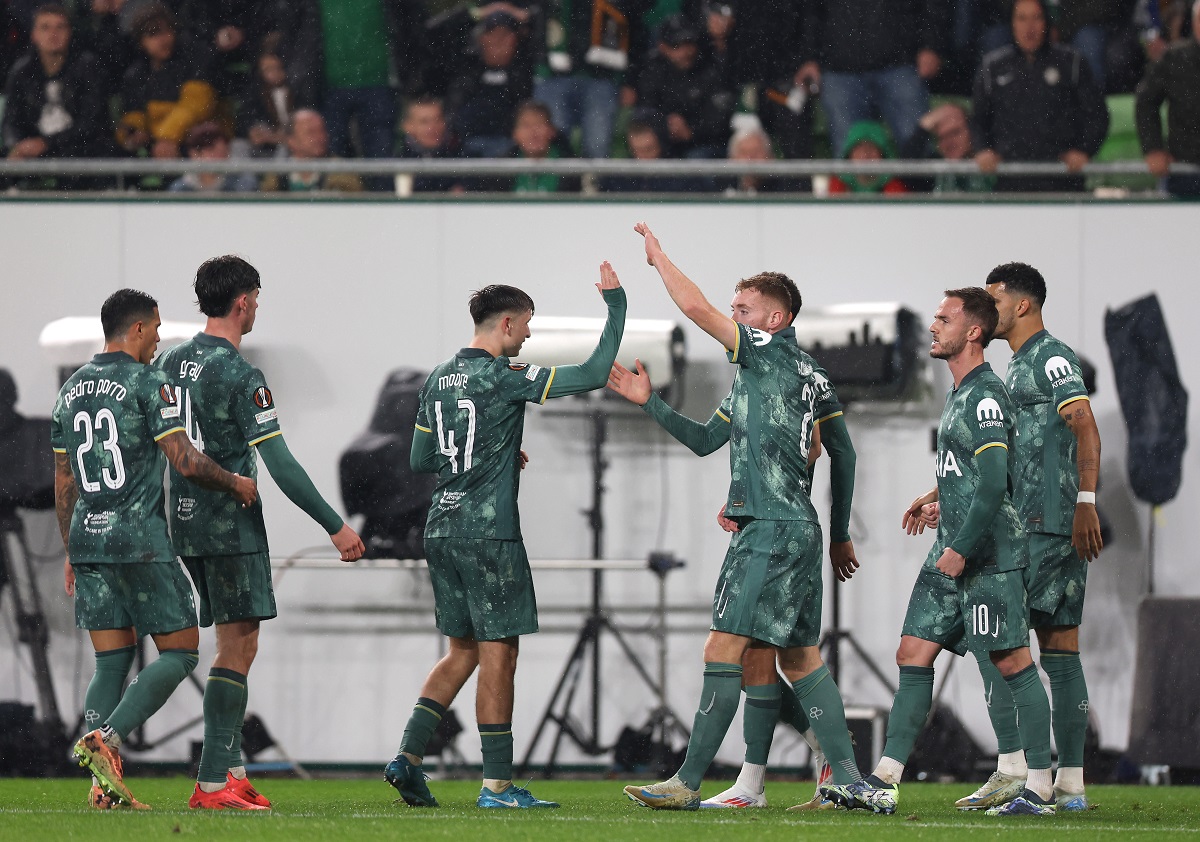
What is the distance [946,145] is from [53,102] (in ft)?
18.5

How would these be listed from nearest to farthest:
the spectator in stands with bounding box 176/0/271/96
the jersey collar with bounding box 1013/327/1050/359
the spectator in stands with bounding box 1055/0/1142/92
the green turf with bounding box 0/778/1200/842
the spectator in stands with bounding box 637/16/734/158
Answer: the green turf with bounding box 0/778/1200/842, the jersey collar with bounding box 1013/327/1050/359, the spectator in stands with bounding box 637/16/734/158, the spectator in stands with bounding box 1055/0/1142/92, the spectator in stands with bounding box 176/0/271/96

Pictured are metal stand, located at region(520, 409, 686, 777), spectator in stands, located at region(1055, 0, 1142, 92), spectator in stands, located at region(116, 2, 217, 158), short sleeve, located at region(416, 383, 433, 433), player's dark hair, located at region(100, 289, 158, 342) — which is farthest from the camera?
spectator in stands, located at region(1055, 0, 1142, 92)

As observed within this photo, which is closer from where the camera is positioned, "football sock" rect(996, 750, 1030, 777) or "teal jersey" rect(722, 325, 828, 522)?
"teal jersey" rect(722, 325, 828, 522)

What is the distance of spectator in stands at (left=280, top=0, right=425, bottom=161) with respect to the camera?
993 cm

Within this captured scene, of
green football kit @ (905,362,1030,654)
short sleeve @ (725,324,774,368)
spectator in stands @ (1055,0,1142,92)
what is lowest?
green football kit @ (905,362,1030,654)

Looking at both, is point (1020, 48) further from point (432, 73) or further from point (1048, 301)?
point (432, 73)

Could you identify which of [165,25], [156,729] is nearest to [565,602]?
[156,729]

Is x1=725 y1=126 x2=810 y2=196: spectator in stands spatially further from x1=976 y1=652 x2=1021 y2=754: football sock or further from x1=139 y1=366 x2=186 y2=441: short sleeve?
x1=139 y1=366 x2=186 y2=441: short sleeve

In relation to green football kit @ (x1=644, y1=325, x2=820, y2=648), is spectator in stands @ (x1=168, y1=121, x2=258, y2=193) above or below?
above

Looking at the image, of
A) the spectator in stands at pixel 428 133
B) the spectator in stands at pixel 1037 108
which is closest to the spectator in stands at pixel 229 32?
the spectator in stands at pixel 428 133

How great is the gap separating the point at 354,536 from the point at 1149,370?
16.4 feet

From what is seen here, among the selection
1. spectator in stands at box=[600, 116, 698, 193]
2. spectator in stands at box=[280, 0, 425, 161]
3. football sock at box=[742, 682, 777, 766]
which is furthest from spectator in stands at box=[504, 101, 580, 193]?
football sock at box=[742, 682, 777, 766]

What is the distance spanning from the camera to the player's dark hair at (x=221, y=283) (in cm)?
546

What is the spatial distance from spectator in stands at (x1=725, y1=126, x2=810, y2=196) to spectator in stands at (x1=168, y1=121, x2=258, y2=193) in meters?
2.92
